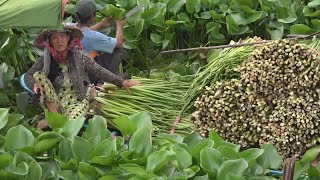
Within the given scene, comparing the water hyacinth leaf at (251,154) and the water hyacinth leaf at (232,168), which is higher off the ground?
the water hyacinth leaf at (232,168)

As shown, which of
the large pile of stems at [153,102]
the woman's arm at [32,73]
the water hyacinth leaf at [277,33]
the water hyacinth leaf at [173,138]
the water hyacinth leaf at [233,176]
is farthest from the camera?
the water hyacinth leaf at [277,33]

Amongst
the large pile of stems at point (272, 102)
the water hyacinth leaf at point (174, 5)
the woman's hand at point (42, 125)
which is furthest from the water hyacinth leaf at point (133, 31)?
the large pile of stems at point (272, 102)

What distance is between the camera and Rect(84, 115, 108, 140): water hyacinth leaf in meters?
4.07

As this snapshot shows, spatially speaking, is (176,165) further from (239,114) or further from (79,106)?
(79,106)

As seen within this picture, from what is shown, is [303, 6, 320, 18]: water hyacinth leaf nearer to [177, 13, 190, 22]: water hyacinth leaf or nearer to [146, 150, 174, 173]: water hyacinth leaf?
[177, 13, 190, 22]: water hyacinth leaf

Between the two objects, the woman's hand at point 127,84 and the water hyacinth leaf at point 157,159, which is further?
the woman's hand at point 127,84

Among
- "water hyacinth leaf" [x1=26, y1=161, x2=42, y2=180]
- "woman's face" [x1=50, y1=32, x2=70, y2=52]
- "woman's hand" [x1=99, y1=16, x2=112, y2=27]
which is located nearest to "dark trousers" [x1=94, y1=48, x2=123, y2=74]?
"woman's hand" [x1=99, y1=16, x2=112, y2=27]

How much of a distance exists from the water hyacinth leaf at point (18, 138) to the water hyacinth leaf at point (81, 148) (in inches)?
9.8

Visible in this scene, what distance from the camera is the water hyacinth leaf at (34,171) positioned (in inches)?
139

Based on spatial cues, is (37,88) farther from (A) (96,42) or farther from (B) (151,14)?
(B) (151,14)

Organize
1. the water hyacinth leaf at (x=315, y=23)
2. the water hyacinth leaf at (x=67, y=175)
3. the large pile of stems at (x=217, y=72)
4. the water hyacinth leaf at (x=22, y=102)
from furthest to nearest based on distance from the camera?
the water hyacinth leaf at (x=315, y=23) → the water hyacinth leaf at (x=22, y=102) → the large pile of stems at (x=217, y=72) → the water hyacinth leaf at (x=67, y=175)

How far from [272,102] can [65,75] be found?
1.42m

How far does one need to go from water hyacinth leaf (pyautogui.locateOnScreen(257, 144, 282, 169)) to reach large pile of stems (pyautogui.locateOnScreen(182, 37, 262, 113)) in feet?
3.17

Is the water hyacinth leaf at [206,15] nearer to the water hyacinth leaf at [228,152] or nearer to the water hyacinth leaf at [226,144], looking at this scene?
the water hyacinth leaf at [226,144]
